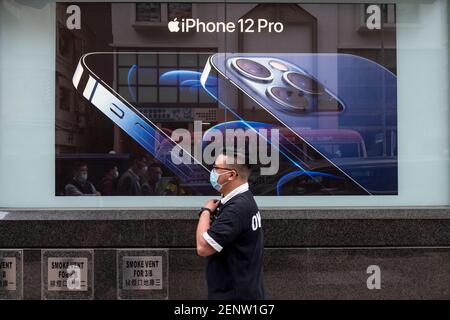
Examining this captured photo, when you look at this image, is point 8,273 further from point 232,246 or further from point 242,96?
point 232,246

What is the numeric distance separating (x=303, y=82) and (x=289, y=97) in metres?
0.24

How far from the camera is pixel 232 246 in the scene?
3.54 m

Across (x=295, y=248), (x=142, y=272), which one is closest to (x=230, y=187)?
(x=295, y=248)

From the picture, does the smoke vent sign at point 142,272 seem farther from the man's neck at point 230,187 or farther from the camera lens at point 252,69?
the man's neck at point 230,187

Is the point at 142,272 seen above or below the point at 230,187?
below

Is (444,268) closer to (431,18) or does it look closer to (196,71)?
(431,18)

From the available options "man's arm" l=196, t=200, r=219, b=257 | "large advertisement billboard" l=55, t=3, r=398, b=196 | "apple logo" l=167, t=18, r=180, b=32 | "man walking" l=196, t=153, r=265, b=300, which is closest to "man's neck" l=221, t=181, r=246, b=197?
"man walking" l=196, t=153, r=265, b=300

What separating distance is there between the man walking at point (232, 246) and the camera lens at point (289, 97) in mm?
2921

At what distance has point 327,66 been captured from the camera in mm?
6418

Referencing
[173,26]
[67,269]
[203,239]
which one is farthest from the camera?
[173,26]

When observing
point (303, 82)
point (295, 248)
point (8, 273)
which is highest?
point (303, 82)

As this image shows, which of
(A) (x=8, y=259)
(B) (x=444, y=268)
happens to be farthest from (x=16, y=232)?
(B) (x=444, y=268)

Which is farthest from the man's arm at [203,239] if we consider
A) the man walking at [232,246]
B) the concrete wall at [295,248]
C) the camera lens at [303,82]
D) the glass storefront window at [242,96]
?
the camera lens at [303,82]
